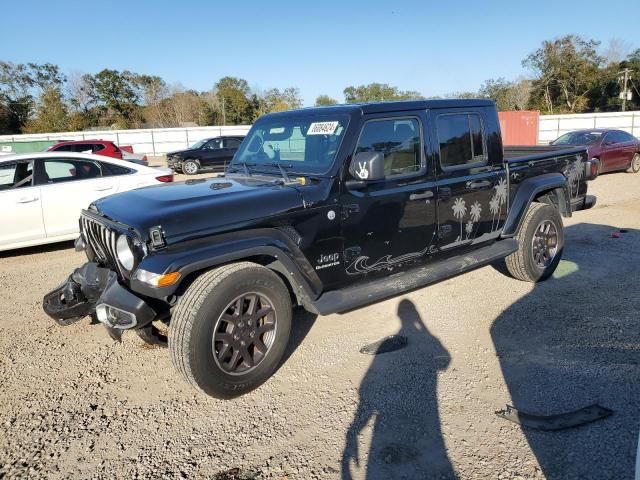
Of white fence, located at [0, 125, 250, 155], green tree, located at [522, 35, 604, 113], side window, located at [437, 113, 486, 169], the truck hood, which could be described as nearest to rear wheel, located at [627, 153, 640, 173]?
side window, located at [437, 113, 486, 169]

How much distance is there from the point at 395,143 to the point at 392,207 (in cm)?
59

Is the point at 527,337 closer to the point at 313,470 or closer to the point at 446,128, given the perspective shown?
the point at 446,128

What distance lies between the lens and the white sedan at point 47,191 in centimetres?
655

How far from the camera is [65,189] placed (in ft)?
22.7

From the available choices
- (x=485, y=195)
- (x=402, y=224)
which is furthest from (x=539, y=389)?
(x=485, y=195)

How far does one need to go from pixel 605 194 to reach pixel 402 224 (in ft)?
31.2

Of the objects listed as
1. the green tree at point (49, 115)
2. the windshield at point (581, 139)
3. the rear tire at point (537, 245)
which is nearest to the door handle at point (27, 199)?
the rear tire at point (537, 245)

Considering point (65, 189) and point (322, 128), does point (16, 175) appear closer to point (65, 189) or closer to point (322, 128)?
point (65, 189)

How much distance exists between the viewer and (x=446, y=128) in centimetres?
439

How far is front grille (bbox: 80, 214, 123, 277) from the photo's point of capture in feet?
11.0

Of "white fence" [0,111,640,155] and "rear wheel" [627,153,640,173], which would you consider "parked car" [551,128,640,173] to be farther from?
"white fence" [0,111,640,155]

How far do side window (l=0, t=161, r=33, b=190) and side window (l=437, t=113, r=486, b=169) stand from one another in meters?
5.87

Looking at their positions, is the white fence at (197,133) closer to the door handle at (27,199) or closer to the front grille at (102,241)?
the door handle at (27,199)

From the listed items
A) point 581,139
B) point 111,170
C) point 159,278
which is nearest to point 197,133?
point 581,139
